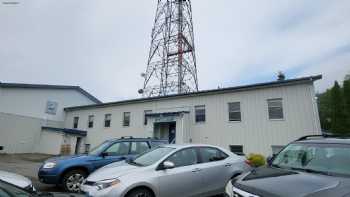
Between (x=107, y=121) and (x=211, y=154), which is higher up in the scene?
(x=107, y=121)

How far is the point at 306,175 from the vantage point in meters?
3.33

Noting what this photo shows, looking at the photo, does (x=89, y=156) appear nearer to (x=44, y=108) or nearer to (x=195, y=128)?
(x=195, y=128)

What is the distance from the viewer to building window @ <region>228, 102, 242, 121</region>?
15898 mm

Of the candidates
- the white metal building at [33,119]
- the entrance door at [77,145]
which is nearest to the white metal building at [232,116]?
the entrance door at [77,145]

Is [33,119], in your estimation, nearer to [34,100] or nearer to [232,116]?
[34,100]

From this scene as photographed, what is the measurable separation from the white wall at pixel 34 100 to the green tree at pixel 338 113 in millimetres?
29137

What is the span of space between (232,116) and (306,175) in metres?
12.9

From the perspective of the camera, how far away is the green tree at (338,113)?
26703 millimetres

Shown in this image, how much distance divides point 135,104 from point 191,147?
50.2 feet

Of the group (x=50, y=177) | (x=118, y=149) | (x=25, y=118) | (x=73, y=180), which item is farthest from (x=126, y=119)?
(x=50, y=177)

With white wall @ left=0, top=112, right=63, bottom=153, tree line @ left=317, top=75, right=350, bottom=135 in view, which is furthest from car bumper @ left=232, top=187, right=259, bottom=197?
tree line @ left=317, top=75, right=350, bottom=135

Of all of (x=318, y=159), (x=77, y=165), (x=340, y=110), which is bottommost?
(x=77, y=165)

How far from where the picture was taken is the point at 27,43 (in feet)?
56.7

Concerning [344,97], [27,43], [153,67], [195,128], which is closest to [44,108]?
[27,43]
